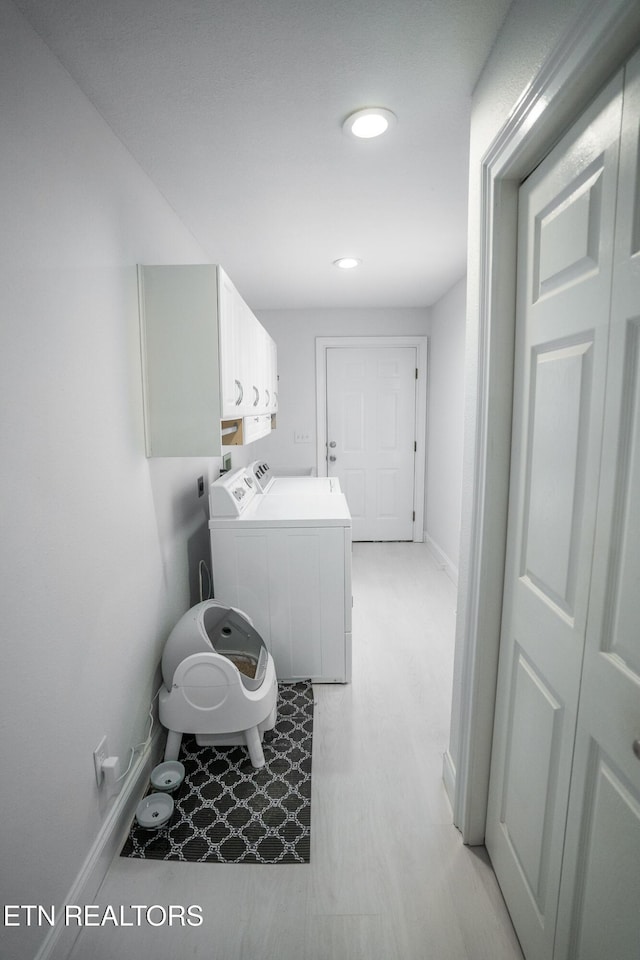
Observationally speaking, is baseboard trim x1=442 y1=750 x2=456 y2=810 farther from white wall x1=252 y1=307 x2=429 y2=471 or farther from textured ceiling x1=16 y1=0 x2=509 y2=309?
white wall x1=252 y1=307 x2=429 y2=471

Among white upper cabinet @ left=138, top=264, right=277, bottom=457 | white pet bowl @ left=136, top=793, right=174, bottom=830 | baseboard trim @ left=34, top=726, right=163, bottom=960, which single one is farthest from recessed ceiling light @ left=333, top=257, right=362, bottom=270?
white pet bowl @ left=136, top=793, right=174, bottom=830

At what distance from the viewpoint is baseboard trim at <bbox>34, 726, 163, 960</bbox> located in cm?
123

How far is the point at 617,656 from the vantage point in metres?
0.88

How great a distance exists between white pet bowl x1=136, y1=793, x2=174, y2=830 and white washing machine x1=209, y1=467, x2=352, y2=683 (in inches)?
34.8

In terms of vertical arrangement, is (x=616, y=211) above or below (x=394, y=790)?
above

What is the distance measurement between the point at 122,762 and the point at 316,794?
2.32 ft

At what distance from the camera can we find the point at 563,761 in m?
1.06

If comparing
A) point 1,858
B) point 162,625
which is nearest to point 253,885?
point 1,858

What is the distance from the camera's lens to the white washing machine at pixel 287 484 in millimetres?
3080

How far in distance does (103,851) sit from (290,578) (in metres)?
1.25

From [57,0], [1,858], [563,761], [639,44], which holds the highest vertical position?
[57,0]

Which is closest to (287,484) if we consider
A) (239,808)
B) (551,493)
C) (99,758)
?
(239,808)

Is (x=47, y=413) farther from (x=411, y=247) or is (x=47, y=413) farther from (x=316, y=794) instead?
(x=411, y=247)

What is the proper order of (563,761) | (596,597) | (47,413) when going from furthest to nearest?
(47,413)
(563,761)
(596,597)
